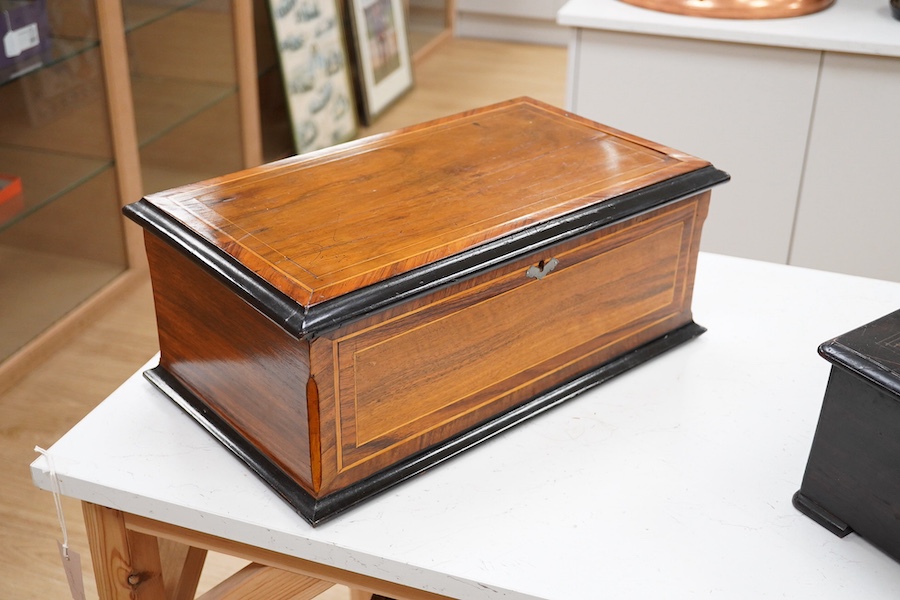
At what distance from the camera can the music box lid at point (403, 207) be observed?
84 centimetres

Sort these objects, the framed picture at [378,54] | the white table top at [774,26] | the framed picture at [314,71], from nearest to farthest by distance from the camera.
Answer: the white table top at [774,26] < the framed picture at [314,71] < the framed picture at [378,54]

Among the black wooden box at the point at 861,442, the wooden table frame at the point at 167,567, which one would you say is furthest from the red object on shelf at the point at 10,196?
the black wooden box at the point at 861,442

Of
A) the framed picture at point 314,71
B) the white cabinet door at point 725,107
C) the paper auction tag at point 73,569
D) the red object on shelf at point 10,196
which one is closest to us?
the paper auction tag at point 73,569

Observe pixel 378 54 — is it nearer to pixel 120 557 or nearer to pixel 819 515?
pixel 120 557

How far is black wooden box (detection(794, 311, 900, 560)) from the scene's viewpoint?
0.82 m

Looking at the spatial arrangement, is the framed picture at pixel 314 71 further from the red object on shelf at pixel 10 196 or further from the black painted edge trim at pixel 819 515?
the black painted edge trim at pixel 819 515

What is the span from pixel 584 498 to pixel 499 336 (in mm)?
185

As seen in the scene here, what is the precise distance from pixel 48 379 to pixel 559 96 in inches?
105

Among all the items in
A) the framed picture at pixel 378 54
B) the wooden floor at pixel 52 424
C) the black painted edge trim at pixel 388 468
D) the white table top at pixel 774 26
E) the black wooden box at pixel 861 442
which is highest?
the white table top at pixel 774 26

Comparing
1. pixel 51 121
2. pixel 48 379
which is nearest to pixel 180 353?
pixel 48 379

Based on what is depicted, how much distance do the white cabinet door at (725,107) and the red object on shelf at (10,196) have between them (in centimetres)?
137

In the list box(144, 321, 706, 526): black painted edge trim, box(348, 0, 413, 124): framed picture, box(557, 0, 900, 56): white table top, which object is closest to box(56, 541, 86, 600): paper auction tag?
box(144, 321, 706, 526): black painted edge trim

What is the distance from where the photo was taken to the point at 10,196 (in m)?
2.25

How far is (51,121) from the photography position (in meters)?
2.33
